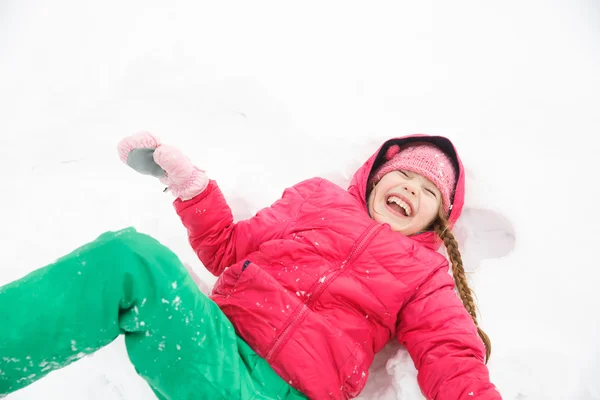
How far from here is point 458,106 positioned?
2521 mm

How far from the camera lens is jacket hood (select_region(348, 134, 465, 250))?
1.87 m

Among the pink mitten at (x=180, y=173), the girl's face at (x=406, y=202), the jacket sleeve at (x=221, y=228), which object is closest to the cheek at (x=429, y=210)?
the girl's face at (x=406, y=202)

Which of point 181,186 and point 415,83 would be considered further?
point 415,83

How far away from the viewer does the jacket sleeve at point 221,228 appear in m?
1.64

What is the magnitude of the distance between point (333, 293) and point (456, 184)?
0.92 meters

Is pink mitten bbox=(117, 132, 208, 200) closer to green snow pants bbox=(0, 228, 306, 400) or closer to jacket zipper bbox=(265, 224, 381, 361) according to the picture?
green snow pants bbox=(0, 228, 306, 400)

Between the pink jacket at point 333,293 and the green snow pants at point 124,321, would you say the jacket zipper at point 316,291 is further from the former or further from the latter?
the green snow pants at point 124,321

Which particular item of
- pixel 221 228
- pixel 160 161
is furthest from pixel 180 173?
pixel 221 228

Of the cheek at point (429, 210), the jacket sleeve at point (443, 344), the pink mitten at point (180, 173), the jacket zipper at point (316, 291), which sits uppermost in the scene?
the pink mitten at point (180, 173)

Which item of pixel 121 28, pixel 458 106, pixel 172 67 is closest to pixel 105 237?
pixel 172 67

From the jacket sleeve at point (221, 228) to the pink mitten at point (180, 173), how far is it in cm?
4

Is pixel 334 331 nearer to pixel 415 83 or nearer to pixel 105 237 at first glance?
pixel 105 237

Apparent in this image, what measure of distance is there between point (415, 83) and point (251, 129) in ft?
3.89

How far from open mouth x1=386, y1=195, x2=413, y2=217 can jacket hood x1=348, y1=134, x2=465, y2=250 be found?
0.12 m
